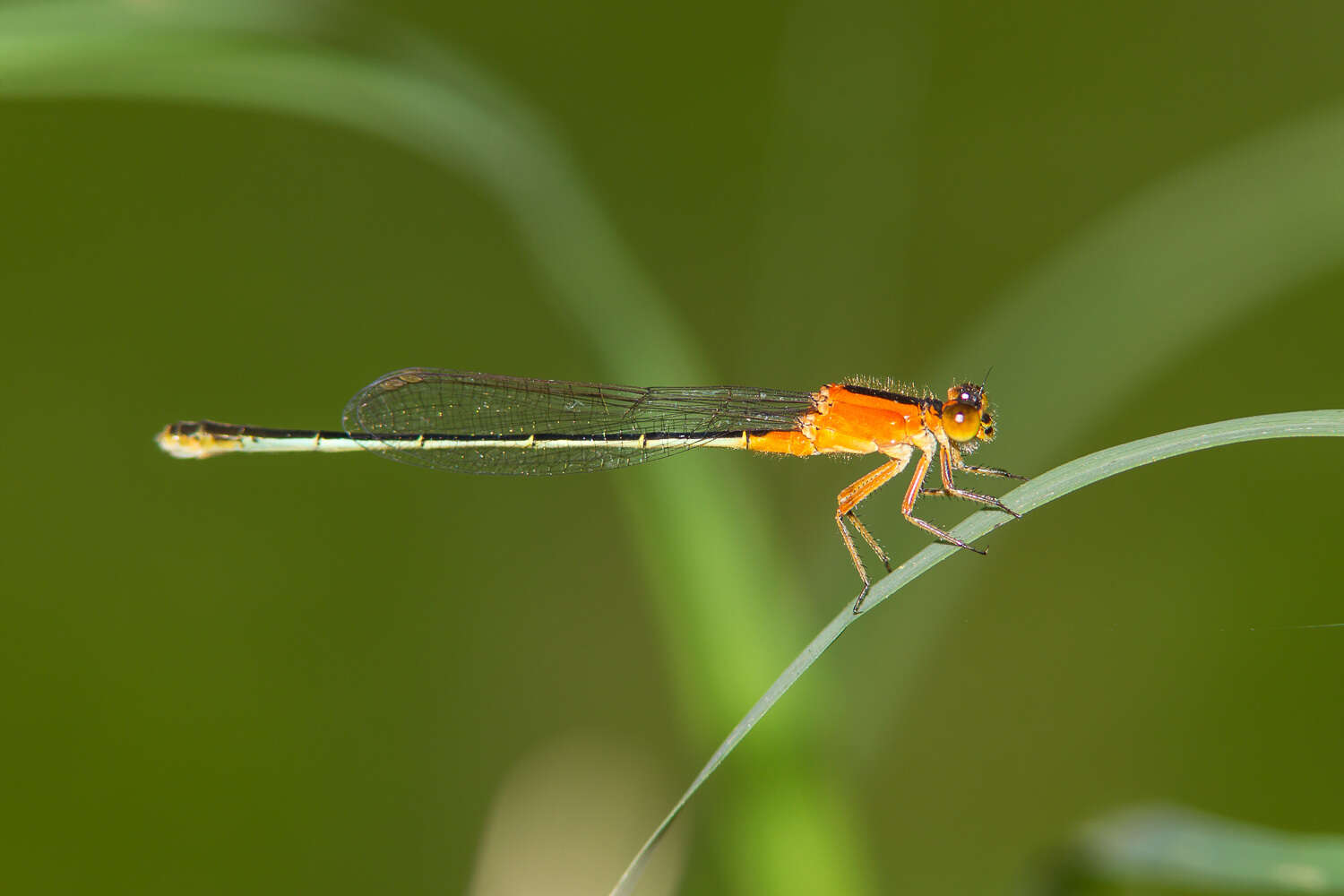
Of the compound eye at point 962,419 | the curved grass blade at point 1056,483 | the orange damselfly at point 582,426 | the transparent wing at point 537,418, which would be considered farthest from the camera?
the transparent wing at point 537,418

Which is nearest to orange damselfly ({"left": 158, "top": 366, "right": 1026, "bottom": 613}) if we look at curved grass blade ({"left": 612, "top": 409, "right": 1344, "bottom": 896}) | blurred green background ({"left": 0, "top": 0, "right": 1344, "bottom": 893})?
blurred green background ({"left": 0, "top": 0, "right": 1344, "bottom": 893})

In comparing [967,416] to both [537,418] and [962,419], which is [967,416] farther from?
[537,418]

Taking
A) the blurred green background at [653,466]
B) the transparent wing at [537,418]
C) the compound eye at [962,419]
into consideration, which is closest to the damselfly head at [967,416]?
the compound eye at [962,419]

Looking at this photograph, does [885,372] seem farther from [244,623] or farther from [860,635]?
[244,623]

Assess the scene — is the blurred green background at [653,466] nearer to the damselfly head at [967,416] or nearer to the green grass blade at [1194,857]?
the green grass blade at [1194,857]

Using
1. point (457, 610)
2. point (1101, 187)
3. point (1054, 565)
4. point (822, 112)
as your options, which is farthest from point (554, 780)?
point (1101, 187)
